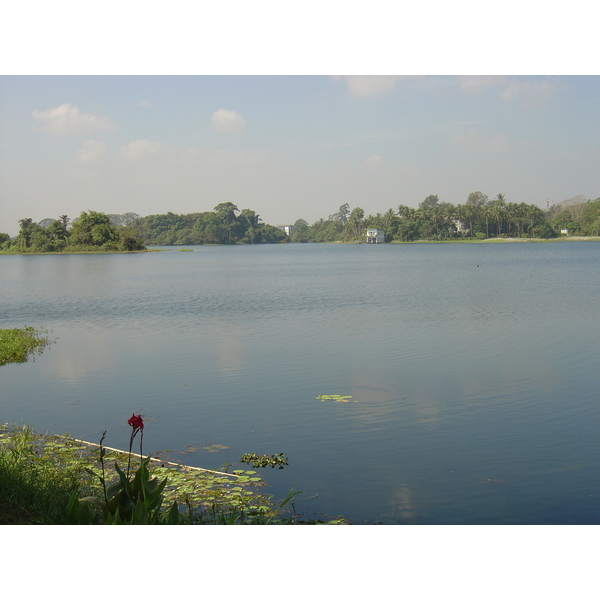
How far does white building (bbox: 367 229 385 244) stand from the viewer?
14950 cm

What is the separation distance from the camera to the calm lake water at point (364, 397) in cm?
643

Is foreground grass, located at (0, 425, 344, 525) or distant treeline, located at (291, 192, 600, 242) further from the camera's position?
distant treeline, located at (291, 192, 600, 242)

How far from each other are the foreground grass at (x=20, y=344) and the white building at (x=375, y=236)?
13452 cm

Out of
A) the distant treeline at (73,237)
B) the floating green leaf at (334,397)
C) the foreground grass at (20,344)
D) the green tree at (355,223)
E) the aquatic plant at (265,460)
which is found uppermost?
the green tree at (355,223)

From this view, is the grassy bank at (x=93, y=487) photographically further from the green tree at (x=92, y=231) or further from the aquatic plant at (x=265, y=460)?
the green tree at (x=92, y=231)

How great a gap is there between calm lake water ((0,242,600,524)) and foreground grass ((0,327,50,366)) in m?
0.45

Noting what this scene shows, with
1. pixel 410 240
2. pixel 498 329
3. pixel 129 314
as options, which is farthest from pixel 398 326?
pixel 410 240

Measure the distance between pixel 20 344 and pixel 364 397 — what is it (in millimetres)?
9357

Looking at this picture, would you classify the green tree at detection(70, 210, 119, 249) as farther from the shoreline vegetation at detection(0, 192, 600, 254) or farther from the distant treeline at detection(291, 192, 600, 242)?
the distant treeline at detection(291, 192, 600, 242)

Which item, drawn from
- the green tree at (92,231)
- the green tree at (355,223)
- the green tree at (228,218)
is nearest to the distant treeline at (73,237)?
the green tree at (92,231)

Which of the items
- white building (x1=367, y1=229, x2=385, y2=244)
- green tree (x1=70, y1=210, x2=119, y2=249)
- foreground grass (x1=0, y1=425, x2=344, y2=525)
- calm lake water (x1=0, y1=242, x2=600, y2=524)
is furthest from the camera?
white building (x1=367, y1=229, x2=385, y2=244)

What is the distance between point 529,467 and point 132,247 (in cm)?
9555

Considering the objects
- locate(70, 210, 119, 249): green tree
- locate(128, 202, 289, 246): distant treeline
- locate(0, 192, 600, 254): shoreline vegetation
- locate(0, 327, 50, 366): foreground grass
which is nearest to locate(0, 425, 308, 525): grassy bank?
locate(0, 327, 50, 366): foreground grass

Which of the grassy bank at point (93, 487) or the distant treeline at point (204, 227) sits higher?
the distant treeline at point (204, 227)
